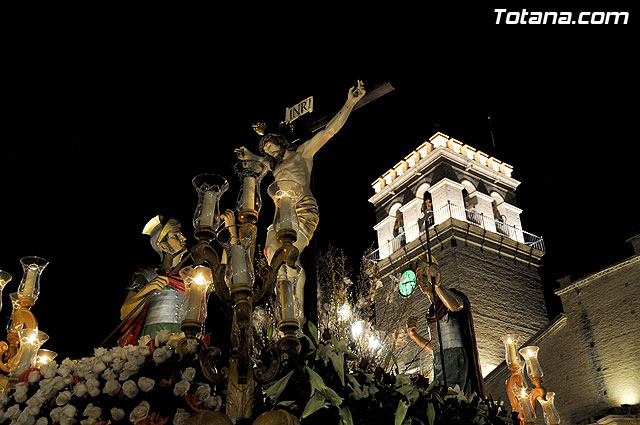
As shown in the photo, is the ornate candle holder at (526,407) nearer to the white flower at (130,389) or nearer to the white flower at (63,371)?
the white flower at (130,389)

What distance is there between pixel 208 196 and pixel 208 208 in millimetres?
120

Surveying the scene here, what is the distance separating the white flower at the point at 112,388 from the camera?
3.51 metres

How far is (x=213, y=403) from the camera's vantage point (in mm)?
3494

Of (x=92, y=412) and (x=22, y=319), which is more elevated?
(x=22, y=319)

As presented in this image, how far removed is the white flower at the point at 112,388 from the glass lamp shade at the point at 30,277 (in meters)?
3.22

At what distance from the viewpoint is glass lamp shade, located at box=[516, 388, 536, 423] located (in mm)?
6945

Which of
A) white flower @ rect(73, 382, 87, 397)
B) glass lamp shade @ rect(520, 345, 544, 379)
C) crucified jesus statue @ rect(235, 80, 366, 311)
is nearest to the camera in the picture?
white flower @ rect(73, 382, 87, 397)

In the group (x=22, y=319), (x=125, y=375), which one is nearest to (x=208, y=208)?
(x=125, y=375)

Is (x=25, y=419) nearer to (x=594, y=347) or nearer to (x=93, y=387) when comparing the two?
(x=93, y=387)

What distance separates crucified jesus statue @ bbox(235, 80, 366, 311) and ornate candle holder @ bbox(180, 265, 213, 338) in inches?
88.4

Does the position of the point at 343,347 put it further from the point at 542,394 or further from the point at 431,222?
the point at 431,222

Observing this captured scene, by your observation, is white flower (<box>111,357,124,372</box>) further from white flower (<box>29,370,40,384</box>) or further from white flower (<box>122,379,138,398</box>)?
white flower (<box>29,370,40,384</box>)

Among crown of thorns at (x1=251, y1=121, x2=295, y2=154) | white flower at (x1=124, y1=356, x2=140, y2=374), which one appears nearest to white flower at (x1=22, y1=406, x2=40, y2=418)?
white flower at (x1=124, y1=356, x2=140, y2=374)

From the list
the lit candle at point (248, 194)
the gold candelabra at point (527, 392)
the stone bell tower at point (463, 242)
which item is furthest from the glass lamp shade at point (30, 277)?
the stone bell tower at point (463, 242)
